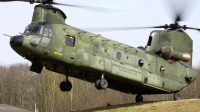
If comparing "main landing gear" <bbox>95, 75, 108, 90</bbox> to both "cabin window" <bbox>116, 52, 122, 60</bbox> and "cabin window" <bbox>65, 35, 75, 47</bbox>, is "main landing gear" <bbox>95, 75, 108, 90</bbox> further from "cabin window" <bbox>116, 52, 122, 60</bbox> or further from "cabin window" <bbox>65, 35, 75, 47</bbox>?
"cabin window" <bbox>65, 35, 75, 47</bbox>

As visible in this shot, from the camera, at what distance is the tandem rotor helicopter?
1677 centimetres

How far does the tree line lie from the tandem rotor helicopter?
32.3 metres

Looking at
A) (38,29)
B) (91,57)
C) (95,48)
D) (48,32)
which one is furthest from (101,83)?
(38,29)

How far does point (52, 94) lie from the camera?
55.0 metres

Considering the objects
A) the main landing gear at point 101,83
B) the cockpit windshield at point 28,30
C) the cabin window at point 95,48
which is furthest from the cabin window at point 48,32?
the main landing gear at point 101,83

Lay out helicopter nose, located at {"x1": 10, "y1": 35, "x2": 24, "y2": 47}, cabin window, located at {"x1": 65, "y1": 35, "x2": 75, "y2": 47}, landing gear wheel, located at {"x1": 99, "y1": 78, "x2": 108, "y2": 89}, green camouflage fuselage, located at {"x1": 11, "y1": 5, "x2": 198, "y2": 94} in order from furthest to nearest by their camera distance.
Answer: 1. landing gear wheel, located at {"x1": 99, "y1": 78, "x2": 108, "y2": 89}
2. cabin window, located at {"x1": 65, "y1": 35, "x2": 75, "y2": 47}
3. green camouflage fuselage, located at {"x1": 11, "y1": 5, "x2": 198, "y2": 94}
4. helicopter nose, located at {"x1": 10, "y1": 35, "x2": 24, "y2": 47}

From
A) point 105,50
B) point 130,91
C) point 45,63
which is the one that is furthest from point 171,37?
point 45,63

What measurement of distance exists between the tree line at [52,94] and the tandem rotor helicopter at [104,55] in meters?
32.3

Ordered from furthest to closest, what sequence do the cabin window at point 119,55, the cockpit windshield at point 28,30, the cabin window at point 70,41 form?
the cabin window at point 119,55
the cabin window at point 70,41
the cockpit windshield at point 28,30

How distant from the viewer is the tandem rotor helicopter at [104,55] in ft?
55.0

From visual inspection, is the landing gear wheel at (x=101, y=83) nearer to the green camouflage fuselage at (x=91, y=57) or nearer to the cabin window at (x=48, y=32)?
the green camouflage fuselage at (x=91, y=57)

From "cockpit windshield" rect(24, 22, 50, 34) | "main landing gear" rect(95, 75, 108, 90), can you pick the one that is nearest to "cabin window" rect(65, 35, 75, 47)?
"cockpit windshield" rect(24, 22, 50, 34)

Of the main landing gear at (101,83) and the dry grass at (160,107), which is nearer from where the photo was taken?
the main landing gear at (101,83)

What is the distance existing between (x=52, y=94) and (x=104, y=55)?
3776 cm
